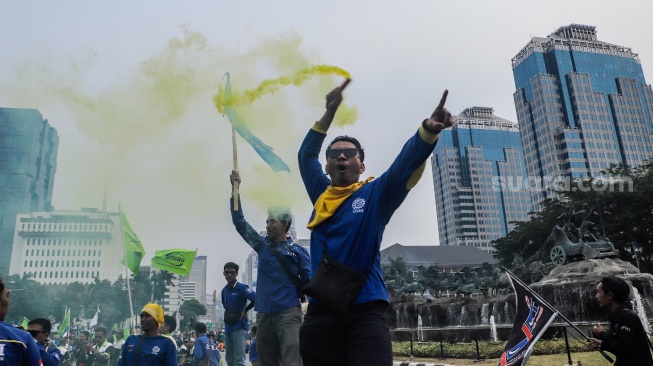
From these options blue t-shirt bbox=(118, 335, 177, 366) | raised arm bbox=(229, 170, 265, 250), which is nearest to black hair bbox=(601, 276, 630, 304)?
raised arm bbox=(229, 170, 265, 250)

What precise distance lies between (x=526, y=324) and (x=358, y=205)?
184 inches

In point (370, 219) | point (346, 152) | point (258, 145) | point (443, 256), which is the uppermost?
point (443, 256)

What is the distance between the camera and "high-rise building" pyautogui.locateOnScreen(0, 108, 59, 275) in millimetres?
28281

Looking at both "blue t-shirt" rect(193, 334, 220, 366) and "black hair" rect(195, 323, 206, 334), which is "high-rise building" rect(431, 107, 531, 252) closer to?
"black hair" rect(195, 323, 206, 334)

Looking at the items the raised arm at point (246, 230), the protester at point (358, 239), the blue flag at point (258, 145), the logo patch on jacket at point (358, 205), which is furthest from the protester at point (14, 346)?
the blue flag at point (258, 145)

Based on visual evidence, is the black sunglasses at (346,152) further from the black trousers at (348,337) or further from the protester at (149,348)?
the protester at (149,348)

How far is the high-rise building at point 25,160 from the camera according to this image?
28.3 meters

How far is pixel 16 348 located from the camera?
118 inches

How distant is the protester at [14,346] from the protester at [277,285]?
8.11 feet

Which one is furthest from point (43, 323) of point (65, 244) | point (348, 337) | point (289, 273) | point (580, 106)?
point (580, 106)

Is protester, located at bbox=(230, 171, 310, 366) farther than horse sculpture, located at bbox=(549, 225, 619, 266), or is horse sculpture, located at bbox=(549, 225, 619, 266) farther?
horse sculpture, located at bbox=(549, 225, 619, 266)

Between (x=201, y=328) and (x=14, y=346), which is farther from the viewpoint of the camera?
(x=201, y=328)

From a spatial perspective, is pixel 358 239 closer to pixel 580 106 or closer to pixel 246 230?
pixel 246 230

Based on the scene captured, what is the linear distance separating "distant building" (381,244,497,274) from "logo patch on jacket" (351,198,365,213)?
98026mm
